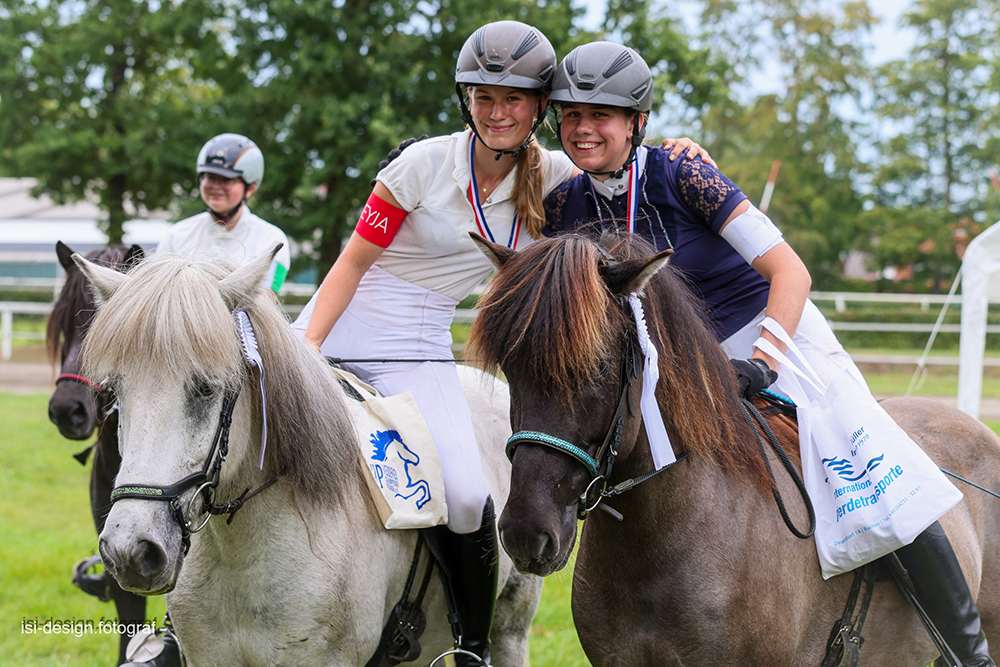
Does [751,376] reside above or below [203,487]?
above

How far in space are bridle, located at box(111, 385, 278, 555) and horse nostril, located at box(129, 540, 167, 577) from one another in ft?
0.32

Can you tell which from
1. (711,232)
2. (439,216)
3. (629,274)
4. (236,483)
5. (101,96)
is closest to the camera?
(629,274)

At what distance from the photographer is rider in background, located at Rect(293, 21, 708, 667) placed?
3242mm

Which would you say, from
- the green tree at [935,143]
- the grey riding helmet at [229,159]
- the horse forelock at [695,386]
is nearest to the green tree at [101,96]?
the grey riding helmet at [229,159]

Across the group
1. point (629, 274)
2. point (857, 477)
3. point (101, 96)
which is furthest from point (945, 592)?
point (101, 96)

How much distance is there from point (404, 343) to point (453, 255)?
1.45 ft

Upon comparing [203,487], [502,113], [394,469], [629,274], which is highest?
[502,113]

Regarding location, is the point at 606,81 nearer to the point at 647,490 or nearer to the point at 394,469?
the point at 647,490

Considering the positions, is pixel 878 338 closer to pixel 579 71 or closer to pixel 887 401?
pixel 887 401

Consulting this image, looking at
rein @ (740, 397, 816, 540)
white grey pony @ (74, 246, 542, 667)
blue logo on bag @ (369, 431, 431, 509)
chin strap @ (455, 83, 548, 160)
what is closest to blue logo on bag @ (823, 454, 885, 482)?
rein @ (740, 397, 816, 540)

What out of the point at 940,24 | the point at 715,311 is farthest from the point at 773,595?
the point at 940,24

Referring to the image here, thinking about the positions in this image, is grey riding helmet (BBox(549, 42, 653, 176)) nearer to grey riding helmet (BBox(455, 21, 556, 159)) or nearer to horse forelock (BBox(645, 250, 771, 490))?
grey riding helmet (BBox(455, 21, 556, 159))

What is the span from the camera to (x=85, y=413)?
4.41m

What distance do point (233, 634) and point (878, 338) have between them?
20.5m
